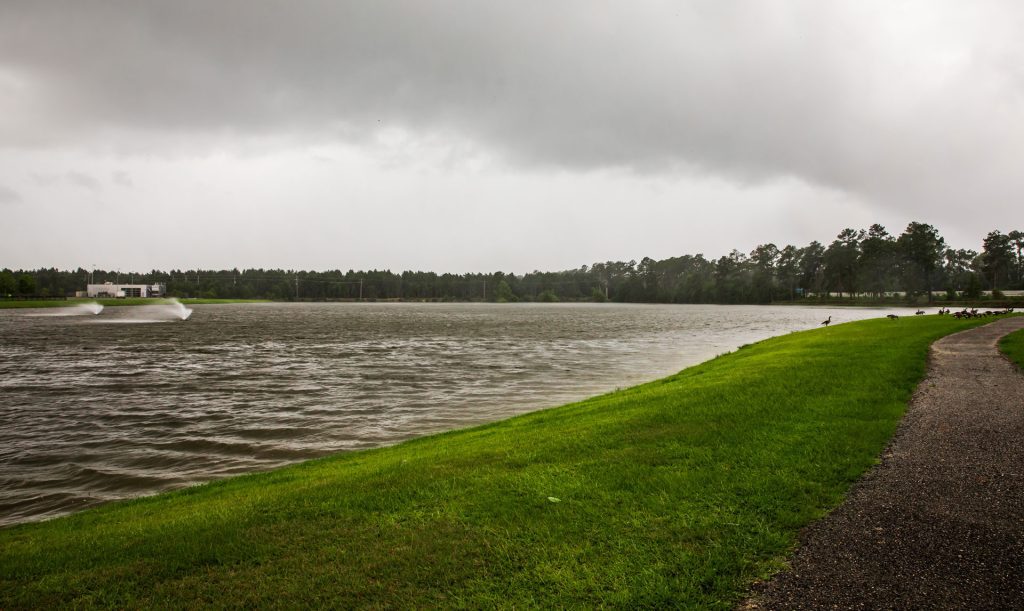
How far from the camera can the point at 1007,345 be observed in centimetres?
1867

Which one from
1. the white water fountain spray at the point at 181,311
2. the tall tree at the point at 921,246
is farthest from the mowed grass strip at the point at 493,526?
the tall tree at the point at 921,246

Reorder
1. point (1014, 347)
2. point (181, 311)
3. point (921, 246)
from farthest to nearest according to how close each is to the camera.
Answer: point (921, 246) < point (181, 311) < point (1014, 347)

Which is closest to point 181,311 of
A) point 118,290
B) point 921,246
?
point 118,290

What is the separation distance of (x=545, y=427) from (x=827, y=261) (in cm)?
20736

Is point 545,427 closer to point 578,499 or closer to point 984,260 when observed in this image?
point 578,499

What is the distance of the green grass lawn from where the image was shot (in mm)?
15523

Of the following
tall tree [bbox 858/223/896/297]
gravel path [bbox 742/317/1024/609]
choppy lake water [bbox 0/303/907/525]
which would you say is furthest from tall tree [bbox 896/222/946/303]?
gravel path [bbox 742/317/1024/609]

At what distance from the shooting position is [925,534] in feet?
16.6

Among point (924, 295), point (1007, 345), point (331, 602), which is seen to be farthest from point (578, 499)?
point (924, 295)

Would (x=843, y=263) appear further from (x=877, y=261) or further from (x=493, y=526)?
(x=493, y=526)

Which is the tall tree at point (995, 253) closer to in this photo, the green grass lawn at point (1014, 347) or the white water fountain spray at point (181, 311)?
the green grass lawn at point (1014, 347)

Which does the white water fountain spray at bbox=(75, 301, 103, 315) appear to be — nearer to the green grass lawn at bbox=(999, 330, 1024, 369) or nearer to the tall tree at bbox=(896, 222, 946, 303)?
the green grass lawn at bbox=(999, 330, 1024, 369)

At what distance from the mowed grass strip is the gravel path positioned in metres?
0.29

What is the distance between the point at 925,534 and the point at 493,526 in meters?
4.31
